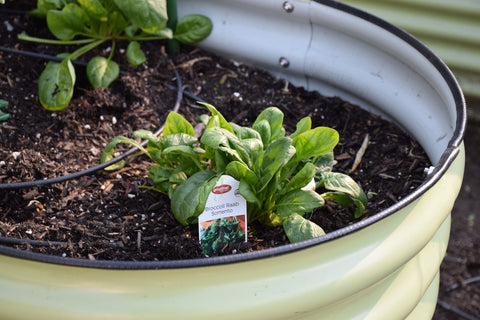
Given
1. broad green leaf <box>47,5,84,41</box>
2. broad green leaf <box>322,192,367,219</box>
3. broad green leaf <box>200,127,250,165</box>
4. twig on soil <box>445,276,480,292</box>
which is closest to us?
broad green leaf <box>200,127,250,165</box>

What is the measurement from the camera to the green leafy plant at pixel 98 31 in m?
1.75

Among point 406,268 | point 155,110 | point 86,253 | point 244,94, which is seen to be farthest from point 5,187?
point 406,268

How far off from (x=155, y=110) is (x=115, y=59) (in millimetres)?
270

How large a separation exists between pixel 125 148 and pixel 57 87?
28cm

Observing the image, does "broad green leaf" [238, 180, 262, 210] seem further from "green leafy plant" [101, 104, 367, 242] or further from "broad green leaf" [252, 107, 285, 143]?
"broad green leaf" [252, 107, 285, 143]

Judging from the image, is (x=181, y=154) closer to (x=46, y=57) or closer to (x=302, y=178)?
(x=302, y=178)

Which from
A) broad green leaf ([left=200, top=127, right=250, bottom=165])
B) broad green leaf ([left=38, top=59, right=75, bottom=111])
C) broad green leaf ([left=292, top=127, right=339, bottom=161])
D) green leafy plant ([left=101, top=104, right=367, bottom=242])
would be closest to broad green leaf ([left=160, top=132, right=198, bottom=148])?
green leafy plant ([left=101, top=104, right=367, bottom=242])

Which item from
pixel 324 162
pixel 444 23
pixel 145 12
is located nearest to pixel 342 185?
pixel 324 162

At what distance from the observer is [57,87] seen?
1.75m

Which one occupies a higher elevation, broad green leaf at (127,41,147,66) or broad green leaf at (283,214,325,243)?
broad green leaf at (127,41,147,66)

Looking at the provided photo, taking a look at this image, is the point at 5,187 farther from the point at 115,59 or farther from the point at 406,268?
the point at 406,268

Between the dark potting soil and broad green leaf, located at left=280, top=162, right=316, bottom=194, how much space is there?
0.42ft

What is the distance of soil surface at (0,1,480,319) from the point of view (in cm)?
139

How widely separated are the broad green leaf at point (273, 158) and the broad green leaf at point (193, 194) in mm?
100
